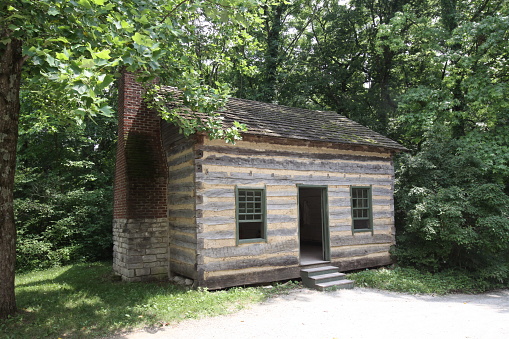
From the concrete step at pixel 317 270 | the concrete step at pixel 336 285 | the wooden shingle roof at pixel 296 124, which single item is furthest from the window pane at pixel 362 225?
the concrete step at pixel 336 285

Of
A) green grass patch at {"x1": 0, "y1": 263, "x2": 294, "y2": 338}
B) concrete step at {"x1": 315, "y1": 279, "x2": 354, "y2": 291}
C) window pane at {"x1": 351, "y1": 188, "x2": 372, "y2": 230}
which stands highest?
window pane at {"x1": 351, "y1": 188, "x2": 372, "y2": 230}

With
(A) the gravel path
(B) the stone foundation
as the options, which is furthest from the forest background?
(B) the stone foundation

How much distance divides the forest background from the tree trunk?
0.65m

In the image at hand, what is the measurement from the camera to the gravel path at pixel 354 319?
6.02 m

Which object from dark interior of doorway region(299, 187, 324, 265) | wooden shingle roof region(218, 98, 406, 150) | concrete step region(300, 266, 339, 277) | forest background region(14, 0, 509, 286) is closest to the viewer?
concrete step region(300, 266, 339, 277)

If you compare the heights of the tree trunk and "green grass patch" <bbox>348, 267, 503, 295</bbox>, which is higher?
the tree trunk

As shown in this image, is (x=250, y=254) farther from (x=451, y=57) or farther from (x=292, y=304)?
(x=451, y=57)

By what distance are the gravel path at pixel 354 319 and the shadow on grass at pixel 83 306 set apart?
725mm

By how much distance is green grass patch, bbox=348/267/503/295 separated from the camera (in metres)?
9.70

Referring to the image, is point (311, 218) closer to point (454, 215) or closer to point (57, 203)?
point (454, 215)

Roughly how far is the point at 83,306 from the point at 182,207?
3.36m

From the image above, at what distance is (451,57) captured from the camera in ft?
49.5

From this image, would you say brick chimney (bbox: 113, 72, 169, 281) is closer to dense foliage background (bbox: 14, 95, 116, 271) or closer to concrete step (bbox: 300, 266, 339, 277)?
dense foliage background (bbox: 14, 95, 116, 271)

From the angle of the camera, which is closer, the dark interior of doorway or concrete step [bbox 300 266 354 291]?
concrete step [bbox 300 266 354 291]
